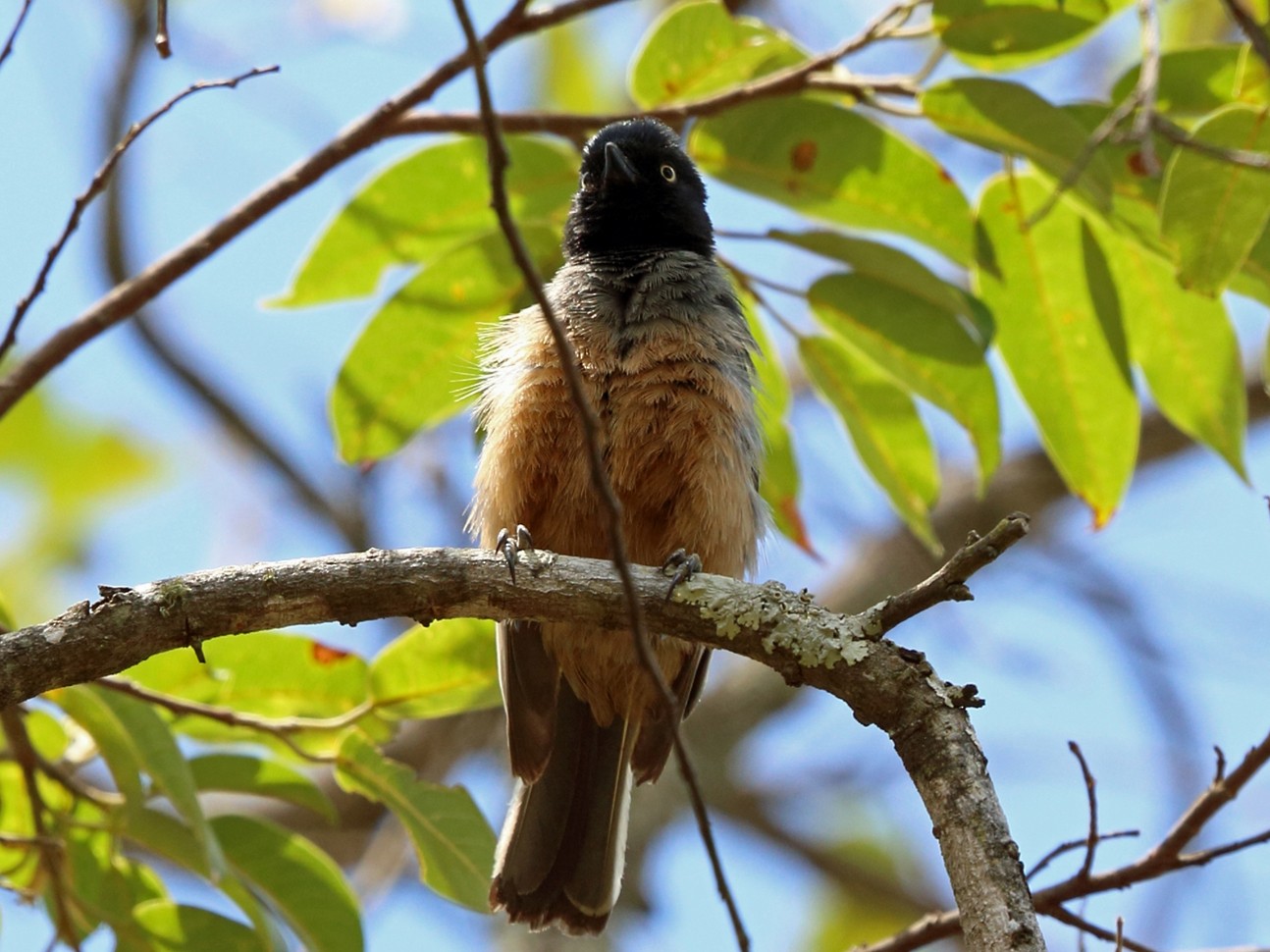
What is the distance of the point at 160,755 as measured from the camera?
11.7ft

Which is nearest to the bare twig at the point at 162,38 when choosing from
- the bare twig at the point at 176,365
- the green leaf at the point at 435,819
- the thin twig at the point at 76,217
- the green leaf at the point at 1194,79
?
the thin twig at the point at 76,217

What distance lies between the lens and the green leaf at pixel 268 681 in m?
4.21

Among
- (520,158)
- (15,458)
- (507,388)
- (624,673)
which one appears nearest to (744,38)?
(520,158)

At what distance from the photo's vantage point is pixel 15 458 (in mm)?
7883

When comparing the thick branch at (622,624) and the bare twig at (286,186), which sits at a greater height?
the bare twig at (286,186)

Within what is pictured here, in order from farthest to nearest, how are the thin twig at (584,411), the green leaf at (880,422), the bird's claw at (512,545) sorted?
the green leaf at (880,422)
the bird's claw at (512,545)
the thin twig at (584,411)

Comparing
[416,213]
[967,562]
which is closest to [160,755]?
[967,562]

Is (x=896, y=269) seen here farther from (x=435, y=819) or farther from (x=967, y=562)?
(x=435, y=819)

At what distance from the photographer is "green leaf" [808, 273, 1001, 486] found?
15.4 feet

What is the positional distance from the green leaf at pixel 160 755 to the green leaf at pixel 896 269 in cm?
251

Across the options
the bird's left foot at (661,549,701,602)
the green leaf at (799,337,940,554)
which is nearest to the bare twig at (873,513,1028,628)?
the bird's left foot at (661,549,701,602)

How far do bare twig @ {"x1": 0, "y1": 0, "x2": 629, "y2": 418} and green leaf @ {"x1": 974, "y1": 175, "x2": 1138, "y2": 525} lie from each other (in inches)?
60.7

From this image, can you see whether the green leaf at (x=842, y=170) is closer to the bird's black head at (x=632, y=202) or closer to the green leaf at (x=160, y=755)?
the bird's black head at (x=632, y=202)

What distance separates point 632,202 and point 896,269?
4.37 feet
